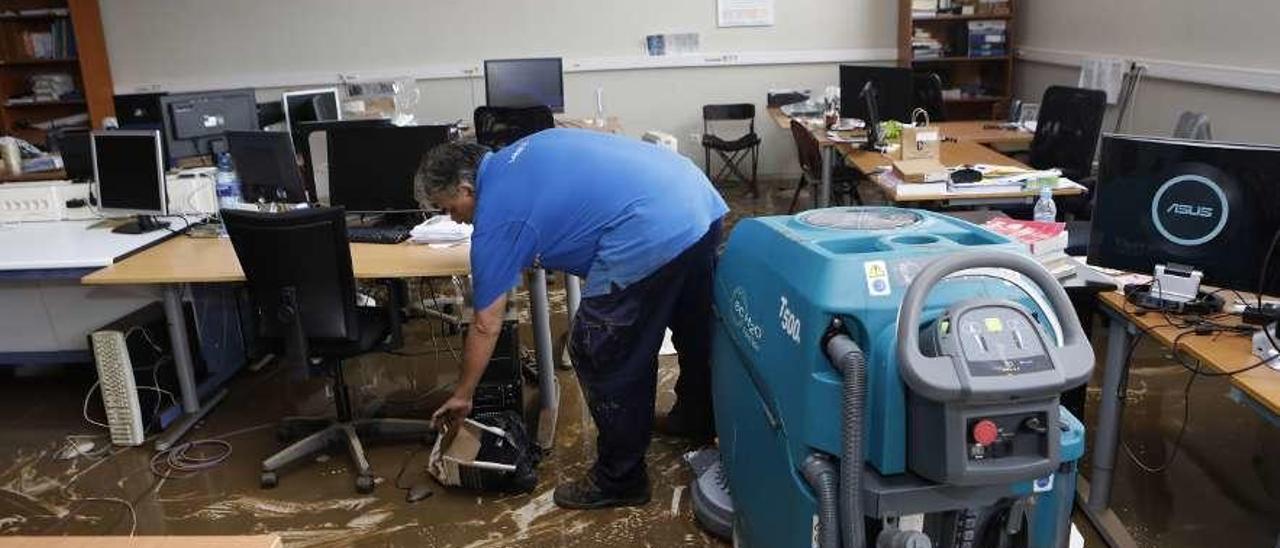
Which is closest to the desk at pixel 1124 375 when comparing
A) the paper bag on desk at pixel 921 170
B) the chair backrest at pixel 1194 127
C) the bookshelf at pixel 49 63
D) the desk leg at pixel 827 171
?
the paper bag on desk at pixel 921 170

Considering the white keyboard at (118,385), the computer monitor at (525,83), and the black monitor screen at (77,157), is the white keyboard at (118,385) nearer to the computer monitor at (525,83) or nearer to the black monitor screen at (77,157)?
the black monitor screen at (77,157)

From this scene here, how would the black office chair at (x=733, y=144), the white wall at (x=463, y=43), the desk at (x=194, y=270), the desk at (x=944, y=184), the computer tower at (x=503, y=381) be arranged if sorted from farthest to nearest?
the white wall at (x=463, y=43), the black office chair at (x=733, y=144), the desk at (x=944, y=184), the computer tower at (x=503, y=381), the desk at (x=194, y=270)

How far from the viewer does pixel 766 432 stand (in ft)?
6.31

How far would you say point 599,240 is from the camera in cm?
248

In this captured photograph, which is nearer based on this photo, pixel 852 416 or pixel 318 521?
pixel 852 416

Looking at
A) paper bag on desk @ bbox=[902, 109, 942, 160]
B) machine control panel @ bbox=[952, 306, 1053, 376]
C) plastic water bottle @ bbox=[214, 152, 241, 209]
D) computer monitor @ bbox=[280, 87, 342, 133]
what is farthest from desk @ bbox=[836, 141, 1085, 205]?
computer monitor @ bbox=[280, 87, 342, 133]

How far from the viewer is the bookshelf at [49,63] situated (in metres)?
7.22

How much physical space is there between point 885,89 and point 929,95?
2.38 ft

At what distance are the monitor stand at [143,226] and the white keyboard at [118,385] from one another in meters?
0.60

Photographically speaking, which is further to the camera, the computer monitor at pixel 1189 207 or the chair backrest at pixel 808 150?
the chair backrest at pixel 808 150

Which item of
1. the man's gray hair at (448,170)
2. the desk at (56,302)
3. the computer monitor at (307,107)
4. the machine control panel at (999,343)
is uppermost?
the computer monitor at (307,107)

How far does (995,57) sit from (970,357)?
6303mm

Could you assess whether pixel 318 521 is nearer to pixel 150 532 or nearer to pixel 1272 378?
pixel 150 532

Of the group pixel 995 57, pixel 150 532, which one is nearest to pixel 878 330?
pixel 150 532
